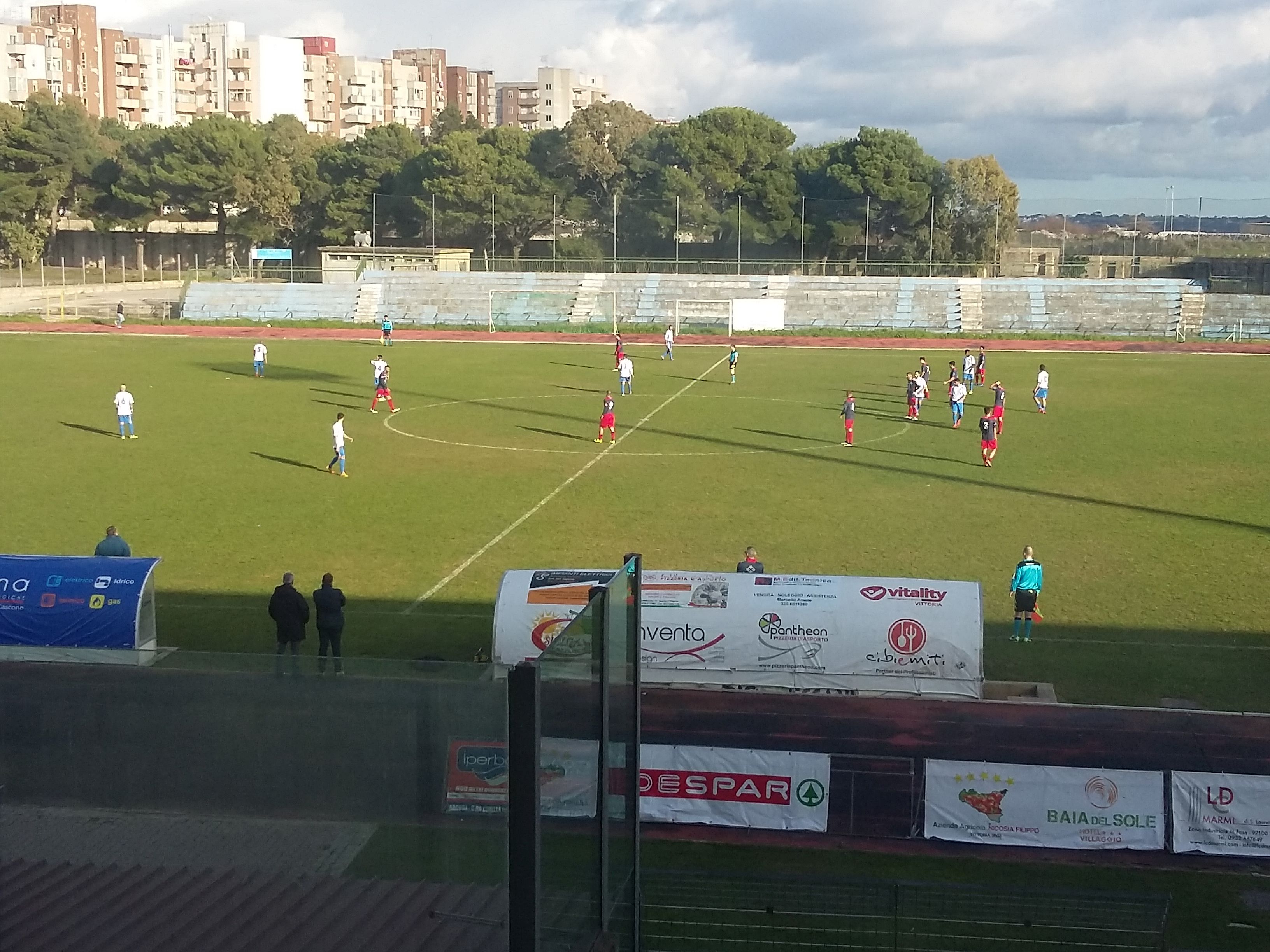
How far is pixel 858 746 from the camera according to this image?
12992mm

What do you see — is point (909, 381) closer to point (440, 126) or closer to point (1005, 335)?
point (1005, 335)

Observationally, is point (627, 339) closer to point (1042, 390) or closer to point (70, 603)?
point (1042, 390)

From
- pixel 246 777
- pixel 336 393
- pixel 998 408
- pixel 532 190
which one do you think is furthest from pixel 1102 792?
pixel 532 190

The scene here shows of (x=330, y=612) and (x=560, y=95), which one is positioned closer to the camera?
(x=330, y=612)

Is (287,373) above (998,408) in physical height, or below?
below

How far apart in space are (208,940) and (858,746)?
305 inches

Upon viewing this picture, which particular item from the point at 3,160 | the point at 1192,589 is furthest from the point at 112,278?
the point at 1192,589

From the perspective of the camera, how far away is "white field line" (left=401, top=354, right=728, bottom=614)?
715 inches

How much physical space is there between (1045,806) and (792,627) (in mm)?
3394

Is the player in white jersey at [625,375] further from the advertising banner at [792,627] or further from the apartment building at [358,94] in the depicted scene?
the apartment building at [358,94]

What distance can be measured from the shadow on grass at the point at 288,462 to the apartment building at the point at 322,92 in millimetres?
141900

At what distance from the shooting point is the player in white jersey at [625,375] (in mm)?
37594

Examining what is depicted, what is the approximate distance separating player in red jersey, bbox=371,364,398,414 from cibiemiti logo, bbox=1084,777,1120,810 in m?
25.4

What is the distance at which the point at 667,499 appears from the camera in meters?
23.9
